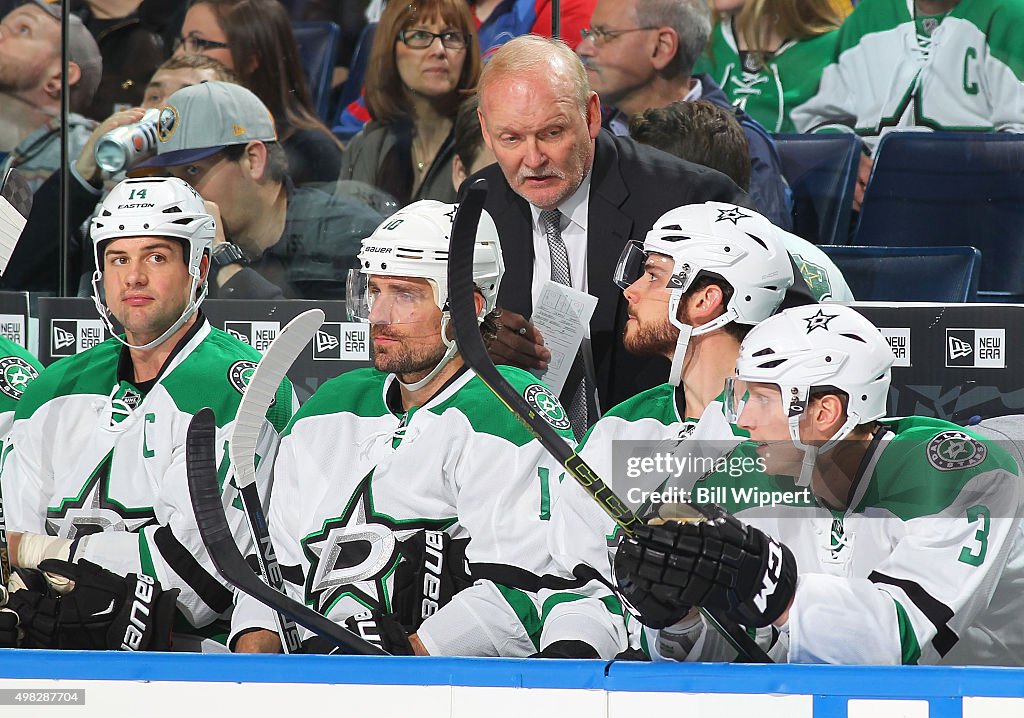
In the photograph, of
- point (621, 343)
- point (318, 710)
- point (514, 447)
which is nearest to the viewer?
point (318, 710)

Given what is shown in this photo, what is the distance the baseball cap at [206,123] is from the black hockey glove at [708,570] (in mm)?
1404

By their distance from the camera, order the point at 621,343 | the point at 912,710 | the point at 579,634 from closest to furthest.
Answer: the point at 912,710, the point at 579,634, the point at 621,343

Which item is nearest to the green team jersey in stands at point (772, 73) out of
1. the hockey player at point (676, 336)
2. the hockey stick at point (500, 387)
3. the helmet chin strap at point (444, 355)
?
the hockey player at point (676, 336)

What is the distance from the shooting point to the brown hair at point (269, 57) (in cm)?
279

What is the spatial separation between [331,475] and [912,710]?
0.89 m

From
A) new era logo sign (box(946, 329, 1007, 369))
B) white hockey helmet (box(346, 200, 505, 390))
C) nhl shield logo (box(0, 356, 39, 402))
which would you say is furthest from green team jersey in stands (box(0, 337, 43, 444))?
new era logo sign (box(946, 329, 1007, 369))

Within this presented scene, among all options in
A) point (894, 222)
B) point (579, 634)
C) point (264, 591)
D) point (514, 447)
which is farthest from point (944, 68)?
point (264, 591)

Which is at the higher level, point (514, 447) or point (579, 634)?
point (514, 447)

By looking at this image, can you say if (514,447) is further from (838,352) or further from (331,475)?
(838,352)

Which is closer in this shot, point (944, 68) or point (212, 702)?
point (212, 702)

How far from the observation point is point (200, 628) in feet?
6.46

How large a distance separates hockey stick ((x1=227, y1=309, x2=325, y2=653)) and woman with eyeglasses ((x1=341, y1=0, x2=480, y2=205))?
85 centimetres

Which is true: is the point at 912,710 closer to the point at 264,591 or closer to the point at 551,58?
the point at 264,591

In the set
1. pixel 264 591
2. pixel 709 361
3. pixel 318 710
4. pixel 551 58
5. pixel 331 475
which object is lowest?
pixel 318 710
